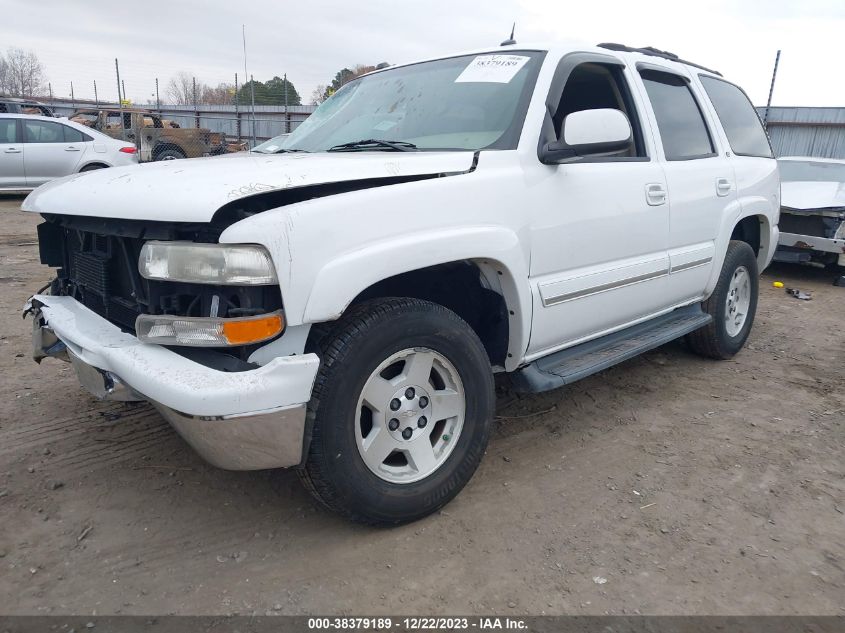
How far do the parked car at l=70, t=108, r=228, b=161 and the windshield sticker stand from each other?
1366cm

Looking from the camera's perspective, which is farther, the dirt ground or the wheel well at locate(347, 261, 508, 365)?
the wheel well at locate(347, 261, 508, 365)

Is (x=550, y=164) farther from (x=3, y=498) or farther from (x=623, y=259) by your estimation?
(x=3, y=498)

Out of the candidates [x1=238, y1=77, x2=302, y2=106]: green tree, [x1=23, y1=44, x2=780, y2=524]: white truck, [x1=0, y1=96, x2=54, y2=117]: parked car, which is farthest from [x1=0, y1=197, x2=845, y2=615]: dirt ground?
[x1=238, y1=77, x2=302, y2=106]: green tree

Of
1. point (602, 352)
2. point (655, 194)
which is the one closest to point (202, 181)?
point (602, 352)

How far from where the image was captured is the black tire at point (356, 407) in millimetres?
2232

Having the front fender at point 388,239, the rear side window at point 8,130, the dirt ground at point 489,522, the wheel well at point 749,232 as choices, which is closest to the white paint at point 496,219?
the front fender at point 388,239

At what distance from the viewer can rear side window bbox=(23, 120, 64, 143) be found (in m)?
11.2

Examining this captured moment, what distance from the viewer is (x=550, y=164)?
114 inches

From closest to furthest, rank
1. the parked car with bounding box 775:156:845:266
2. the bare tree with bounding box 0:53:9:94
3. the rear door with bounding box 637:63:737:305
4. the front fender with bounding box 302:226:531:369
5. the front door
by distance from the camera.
→ the front fender with bounding box 302:226:531:369, the front door, the rear door with bounding box 637:63:737:305, the parked car with bounding box 775:156:845:266, the bare tree with bounding box 0:53:9:94

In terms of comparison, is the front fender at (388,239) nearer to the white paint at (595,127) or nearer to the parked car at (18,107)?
the white paint at (595,127)

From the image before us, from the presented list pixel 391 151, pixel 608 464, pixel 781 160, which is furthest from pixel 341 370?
pixel 781 160

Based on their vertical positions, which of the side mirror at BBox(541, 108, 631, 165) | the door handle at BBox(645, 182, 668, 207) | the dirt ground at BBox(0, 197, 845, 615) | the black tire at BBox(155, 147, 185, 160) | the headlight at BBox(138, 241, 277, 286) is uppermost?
the side mirror at BBox(541, 108, 631, 165)

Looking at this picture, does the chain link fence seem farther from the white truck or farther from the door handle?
the door handle

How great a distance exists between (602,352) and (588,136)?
1169 millimetres
